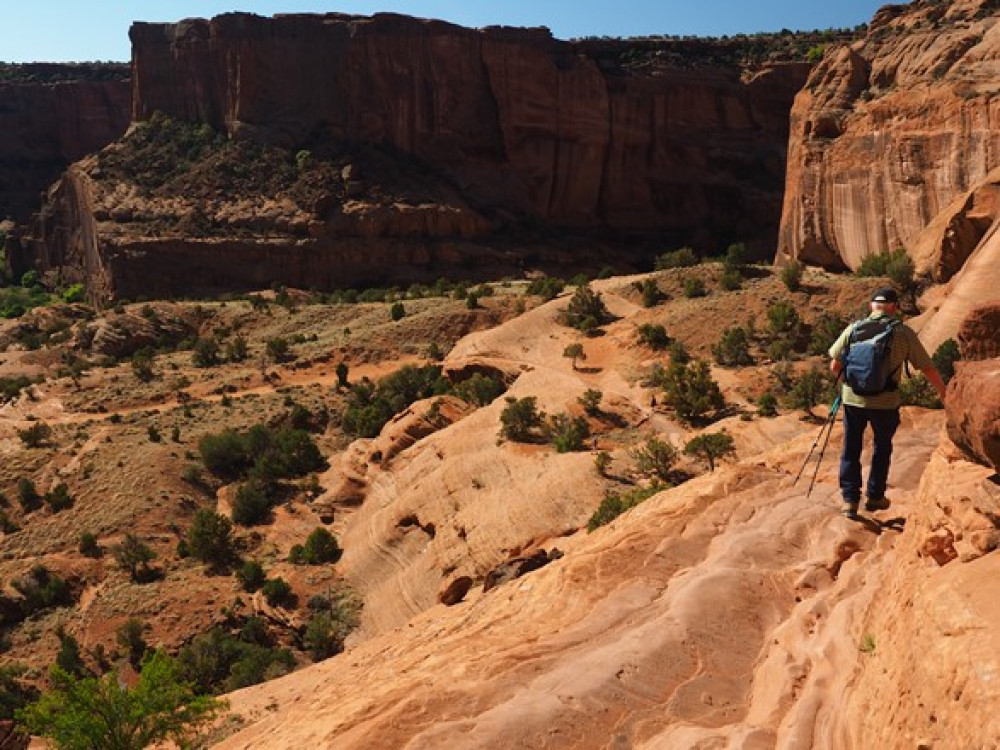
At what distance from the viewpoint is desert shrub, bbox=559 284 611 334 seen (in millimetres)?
34256

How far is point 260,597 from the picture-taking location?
74.1 ft

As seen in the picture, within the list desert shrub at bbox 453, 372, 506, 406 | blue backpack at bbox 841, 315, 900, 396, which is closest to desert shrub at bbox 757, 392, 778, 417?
desert shrub at bbox 453, 372, 506, 406

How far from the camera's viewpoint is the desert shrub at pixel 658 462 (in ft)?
62.2

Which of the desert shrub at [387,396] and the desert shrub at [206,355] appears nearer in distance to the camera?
the desert shrub at [387,396]

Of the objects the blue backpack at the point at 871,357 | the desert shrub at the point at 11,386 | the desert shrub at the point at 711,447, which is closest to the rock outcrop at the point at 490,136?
the desert shrub at the point at 11,386

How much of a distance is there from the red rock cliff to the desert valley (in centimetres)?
27

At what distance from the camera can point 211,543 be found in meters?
25.0

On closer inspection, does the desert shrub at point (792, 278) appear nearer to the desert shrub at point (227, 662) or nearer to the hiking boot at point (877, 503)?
the desert shrub at point (227, 662)

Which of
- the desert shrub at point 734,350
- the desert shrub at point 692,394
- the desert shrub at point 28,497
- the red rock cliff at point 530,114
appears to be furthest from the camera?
the red rock cliff at point 530,114

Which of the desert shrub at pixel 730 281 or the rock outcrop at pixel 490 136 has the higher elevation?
the rock outcrop at pixel 490 136

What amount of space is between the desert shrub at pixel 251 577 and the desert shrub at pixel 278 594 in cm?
109

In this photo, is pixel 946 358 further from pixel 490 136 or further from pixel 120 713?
pixel 490 136

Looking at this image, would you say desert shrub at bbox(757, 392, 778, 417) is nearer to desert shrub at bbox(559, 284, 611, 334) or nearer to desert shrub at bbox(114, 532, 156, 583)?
desert shrub at bbox(559, 284, 611, 334)

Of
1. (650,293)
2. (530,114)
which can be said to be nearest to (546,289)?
(650,293)
